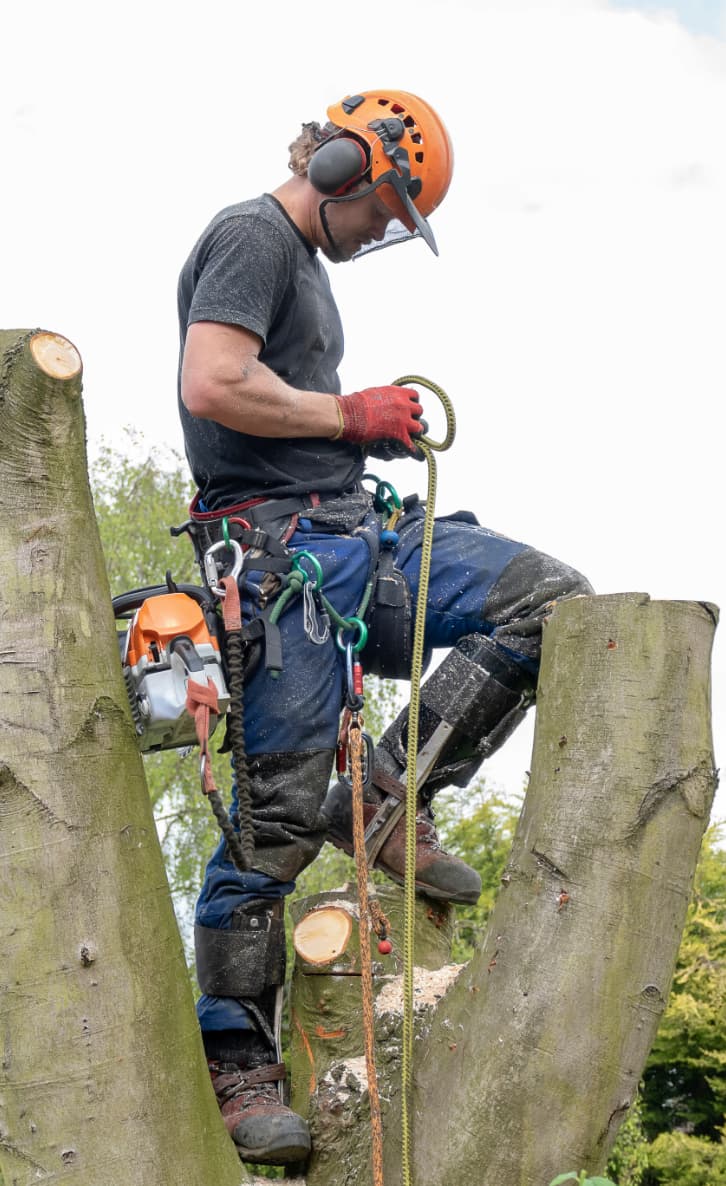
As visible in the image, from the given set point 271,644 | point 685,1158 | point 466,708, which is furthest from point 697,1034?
point 271,644

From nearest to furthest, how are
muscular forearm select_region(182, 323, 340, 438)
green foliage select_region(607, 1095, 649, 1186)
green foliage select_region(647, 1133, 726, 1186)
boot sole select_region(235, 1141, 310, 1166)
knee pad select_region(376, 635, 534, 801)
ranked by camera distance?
boot sole select_region(235, 1141, 310, 1166), muscular forearm select_region(182, 323, 340, 438), knee pad select_region(376, 635, 534, 801), green foliage select_region(647, 1133, 726, 1186), green foliage select_region(607, 1095, 649, 1186)

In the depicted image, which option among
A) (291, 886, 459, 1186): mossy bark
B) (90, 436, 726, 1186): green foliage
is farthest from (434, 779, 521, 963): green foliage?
(291, 886, 459, 1186): mossy bark

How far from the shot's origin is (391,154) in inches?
141

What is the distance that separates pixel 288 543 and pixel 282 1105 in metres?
1.45

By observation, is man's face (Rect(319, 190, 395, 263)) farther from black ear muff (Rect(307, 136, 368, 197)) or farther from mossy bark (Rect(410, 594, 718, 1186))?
mossy bark (Rect(410, 594, 718, 1186))

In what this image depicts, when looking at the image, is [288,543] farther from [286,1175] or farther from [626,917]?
[286,1175]

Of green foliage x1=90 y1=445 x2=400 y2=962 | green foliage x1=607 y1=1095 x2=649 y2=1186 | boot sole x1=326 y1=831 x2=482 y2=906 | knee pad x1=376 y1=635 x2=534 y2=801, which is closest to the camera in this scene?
knee pad x1=376 y1=635 x2=534 y2=801

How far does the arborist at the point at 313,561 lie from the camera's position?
132 inches

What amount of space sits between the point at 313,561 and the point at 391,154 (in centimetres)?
117

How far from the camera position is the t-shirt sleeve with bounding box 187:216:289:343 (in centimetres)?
333

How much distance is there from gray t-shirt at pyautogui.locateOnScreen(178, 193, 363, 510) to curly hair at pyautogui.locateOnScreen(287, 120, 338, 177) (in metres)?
0.15

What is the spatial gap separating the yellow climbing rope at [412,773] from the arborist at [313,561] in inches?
3.6

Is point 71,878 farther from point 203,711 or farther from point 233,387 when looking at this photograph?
point 233,387

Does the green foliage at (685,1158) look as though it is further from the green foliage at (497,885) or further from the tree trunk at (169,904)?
the tree trunk at (169,904)
